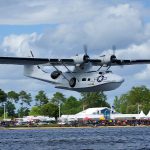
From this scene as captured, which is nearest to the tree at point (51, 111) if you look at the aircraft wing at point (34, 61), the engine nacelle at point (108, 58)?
the aircraft wing at point (34, 61)

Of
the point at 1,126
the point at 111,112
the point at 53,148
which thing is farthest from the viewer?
the point at 111,112

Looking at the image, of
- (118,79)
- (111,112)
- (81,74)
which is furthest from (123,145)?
(111,112)

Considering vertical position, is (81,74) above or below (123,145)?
above

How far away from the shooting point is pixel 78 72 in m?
94.0

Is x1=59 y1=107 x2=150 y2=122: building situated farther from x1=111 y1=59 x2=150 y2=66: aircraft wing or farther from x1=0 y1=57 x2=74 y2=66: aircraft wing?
x1=0 y1=57 x2=74 y2=66: aircraft wing

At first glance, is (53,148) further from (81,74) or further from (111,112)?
(111,112)

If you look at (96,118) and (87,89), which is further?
(96,118)

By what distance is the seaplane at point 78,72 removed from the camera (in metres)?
89.6

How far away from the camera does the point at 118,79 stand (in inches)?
3457

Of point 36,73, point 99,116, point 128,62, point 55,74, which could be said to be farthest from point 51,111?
point 55,74

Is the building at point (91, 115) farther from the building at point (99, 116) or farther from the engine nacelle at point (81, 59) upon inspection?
the engine nacelle at point (81, 59)

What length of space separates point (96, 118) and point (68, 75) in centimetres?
8922

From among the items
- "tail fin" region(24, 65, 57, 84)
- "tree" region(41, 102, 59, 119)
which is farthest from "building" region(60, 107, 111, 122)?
"tail fin" region(24, 65, 57, 84)

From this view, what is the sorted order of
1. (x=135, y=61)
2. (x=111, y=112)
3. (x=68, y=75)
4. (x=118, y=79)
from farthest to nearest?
(x=111, y=112) → (x=135, y=61) → (x=68, y=75) → (x=118, y=79)
